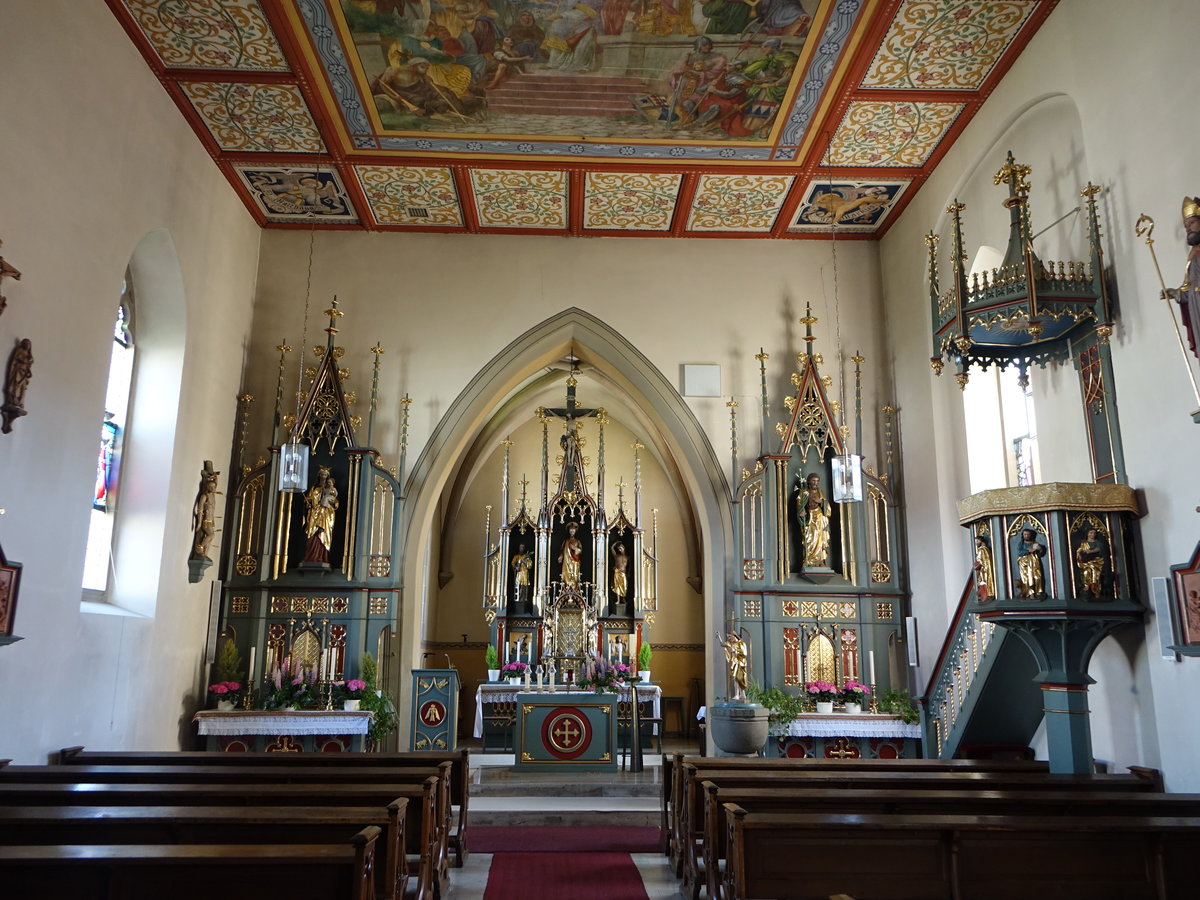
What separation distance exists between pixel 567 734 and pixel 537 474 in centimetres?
860

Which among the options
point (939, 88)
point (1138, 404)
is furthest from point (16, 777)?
point (939, 88)

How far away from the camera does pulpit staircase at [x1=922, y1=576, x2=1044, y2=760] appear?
8.55 m

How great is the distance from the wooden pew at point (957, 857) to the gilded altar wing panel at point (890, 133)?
24.5ft

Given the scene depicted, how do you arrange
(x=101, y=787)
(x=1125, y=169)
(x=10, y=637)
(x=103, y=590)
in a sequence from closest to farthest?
(x=101, y=787) → (x=10, y=637) → (x=1125, y=169) → (x=103, y=590)

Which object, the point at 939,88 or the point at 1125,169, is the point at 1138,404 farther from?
the point at 939,88

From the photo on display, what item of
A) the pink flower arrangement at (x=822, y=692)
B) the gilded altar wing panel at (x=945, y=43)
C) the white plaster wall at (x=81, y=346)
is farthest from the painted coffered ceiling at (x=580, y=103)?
the pink flower arrangement at (x=822, y=692)

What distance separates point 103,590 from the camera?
9570mm

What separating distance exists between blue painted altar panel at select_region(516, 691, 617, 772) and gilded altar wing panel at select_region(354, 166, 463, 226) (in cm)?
615

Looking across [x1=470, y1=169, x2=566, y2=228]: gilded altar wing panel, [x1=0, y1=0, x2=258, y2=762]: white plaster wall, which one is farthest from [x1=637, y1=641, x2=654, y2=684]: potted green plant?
[x1=0, y1=0, x2=258, y2=762]: white plaster wall

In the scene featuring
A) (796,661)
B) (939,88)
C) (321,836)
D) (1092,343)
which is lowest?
(321,836)

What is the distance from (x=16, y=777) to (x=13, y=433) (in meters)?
2.51

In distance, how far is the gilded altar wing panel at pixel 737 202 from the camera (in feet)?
37.9

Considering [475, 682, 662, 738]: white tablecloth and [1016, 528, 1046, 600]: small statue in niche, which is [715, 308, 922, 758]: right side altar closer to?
[475, 682, 662, 738]: white tablecloth

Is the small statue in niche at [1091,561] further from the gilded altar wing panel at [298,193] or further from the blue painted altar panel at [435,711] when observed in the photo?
the gilded altar wing panel at [298,193]
